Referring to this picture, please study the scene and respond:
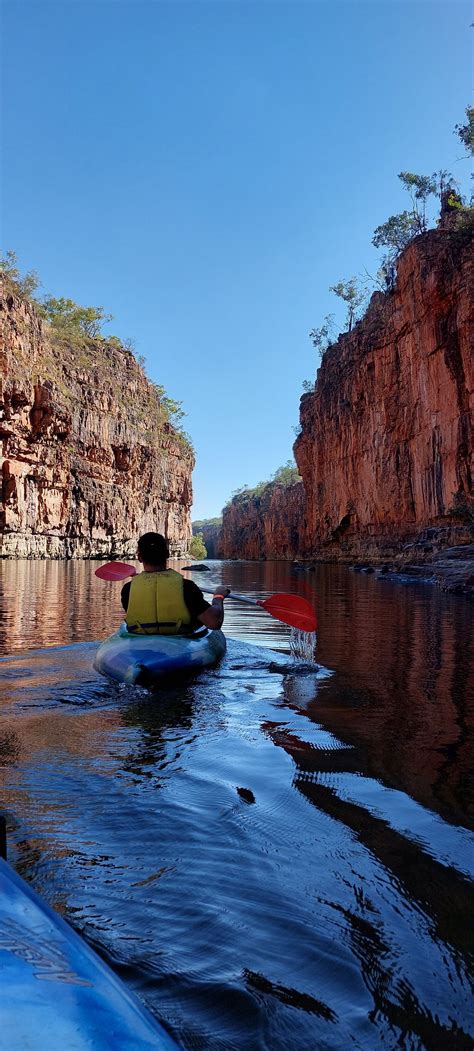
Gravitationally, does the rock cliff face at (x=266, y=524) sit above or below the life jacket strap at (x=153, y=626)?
above

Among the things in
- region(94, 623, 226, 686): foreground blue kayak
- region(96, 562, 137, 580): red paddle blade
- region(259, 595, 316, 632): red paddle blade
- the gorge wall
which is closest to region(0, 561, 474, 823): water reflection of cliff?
region(259, 595, 316, 632): red paddle blade

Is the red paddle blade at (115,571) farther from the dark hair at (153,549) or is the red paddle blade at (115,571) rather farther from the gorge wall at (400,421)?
the gorge wall at (400,421)

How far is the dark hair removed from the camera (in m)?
5.62

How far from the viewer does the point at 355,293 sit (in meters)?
51.8

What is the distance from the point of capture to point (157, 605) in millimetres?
5836

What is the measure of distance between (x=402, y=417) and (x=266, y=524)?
56.2 meters

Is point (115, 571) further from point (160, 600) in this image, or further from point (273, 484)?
point (273, 484)

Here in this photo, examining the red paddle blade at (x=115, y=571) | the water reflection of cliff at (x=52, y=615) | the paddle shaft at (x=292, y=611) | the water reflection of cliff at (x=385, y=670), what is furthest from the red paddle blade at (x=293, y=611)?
the water reflection of cliff at (x=52, y=615)

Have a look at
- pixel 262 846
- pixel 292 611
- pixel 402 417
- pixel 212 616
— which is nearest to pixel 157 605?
pixel 212 616

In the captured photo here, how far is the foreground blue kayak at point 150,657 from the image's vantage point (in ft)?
17.4

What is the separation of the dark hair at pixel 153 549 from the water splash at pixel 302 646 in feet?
6.40

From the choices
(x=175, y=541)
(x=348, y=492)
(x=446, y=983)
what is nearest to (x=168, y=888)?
(x=446, y=983)

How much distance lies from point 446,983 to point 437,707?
3225mm

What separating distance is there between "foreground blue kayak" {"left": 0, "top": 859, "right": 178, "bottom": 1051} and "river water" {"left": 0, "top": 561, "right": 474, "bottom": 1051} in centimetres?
37
